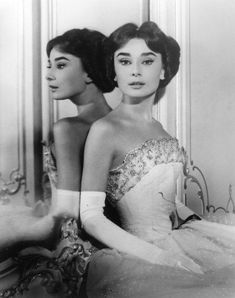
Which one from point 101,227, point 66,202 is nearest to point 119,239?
point 101,227

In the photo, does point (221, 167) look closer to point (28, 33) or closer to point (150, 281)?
point (150, 281)

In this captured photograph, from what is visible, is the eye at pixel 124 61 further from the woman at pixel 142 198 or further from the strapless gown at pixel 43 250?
the strapless gown at pixel 43 250

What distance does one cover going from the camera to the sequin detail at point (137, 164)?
1.56 meters

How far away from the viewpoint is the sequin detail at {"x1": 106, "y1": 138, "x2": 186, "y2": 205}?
1564 millimetres

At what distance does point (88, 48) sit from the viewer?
1.57 m

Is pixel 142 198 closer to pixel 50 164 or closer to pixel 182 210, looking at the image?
pixel 182 210

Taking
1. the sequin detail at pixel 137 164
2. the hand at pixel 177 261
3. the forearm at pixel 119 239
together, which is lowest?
the hand at pixel 177 261

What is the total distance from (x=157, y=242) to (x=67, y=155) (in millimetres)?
371

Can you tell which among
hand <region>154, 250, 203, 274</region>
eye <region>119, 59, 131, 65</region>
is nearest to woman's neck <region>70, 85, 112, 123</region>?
eye <region>119, 59, 131, 65</region>

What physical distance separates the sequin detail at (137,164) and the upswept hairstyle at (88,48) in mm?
218

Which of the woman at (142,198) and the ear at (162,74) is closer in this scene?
the woman at (142,198)

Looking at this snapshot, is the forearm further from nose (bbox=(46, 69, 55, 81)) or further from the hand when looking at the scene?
nose (bbox=(46, 69, 55, 81))

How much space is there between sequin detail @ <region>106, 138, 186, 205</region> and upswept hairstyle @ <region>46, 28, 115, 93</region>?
218mm

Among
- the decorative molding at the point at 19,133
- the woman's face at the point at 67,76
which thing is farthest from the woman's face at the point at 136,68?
the decorative molding at the point at 19,133
